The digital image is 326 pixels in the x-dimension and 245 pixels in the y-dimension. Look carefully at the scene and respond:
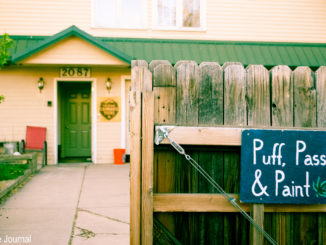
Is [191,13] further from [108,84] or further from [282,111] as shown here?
[282,111]

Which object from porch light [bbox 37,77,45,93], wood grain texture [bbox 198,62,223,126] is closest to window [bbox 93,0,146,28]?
porch light [bbox 37,77,45,93]

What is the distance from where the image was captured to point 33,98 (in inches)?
418

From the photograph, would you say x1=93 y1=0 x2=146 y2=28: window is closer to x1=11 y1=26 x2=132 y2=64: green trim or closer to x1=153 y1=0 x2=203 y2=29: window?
x1=153 y1=0 x2=203 y2=29: window

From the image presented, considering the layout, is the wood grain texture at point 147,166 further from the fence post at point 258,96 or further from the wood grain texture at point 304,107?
the wood grain texture at point 304,107

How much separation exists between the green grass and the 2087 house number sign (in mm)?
3098

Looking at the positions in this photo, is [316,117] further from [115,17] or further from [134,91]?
[115,17]

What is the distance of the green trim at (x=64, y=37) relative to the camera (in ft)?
30.6

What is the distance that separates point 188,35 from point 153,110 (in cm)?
924

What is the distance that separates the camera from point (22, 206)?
5.98m

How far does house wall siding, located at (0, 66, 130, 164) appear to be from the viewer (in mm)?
10516

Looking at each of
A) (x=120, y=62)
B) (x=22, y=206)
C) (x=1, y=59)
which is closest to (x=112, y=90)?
(x=120, y=62)

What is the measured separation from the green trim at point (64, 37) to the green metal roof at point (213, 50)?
0.12 metres

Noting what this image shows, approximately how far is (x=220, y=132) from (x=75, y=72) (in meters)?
8.95

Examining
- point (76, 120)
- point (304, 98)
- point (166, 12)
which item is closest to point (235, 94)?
point (304, 98)
